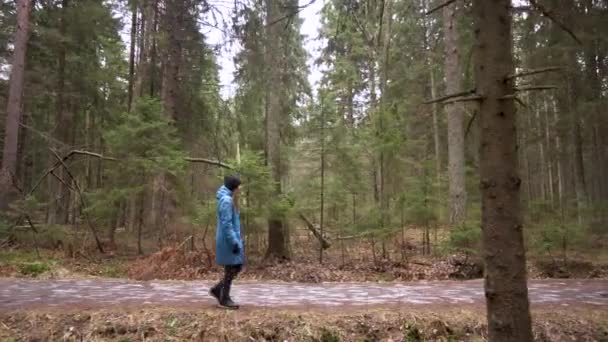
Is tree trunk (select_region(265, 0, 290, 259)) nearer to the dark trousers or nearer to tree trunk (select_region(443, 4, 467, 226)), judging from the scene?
tree trunk (select_region(443, 4, 467, 226))

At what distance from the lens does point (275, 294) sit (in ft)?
27.9

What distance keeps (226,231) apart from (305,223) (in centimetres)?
706

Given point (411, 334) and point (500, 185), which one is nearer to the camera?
point (500, 185)

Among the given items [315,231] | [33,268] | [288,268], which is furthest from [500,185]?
[33,268]

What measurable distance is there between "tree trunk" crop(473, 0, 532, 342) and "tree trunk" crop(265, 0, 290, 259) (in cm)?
912

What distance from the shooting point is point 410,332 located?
6582 mm

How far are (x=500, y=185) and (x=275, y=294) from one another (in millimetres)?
5657

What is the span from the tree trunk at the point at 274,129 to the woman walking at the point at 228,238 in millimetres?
5501

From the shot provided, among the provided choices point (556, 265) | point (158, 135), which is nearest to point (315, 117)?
point (158, 135)

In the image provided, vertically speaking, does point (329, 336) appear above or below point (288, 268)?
below

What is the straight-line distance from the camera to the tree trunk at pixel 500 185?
141 inches

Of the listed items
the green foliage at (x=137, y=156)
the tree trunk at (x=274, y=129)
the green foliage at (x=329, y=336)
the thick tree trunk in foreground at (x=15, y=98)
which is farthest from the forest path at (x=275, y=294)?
the thick tree trunk in foreground at (x=15, y=98)

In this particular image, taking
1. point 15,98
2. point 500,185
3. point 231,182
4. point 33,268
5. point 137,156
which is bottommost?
point 33,268

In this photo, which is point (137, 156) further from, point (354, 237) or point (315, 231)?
point (354, 237)
